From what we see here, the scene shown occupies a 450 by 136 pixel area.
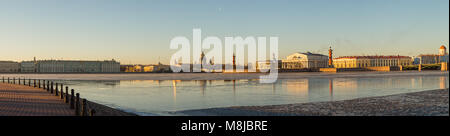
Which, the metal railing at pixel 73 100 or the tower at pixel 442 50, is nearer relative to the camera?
the metal railing at pixel 73 100

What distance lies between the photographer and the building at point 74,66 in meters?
167

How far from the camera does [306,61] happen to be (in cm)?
14412

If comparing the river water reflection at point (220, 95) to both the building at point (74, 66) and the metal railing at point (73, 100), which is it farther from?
the building at point (74, 66)

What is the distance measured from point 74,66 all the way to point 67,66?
328 cm

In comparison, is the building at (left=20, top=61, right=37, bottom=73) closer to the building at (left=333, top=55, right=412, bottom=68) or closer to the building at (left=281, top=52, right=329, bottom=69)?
the building at (left=281, top=52, right=329, bottom=69)

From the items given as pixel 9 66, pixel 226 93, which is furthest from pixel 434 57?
pixel 9 66

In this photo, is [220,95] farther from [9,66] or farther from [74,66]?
[9,66]

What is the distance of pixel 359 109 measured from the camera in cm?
1198

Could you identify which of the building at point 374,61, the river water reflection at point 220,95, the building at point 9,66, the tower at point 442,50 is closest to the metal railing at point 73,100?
the river water reflection at point 220,95

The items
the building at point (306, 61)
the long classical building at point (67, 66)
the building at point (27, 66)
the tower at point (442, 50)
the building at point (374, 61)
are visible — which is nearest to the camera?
the building at point (374, 61)

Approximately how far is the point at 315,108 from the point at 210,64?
125072 millimetres

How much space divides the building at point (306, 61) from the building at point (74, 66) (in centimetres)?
8919
